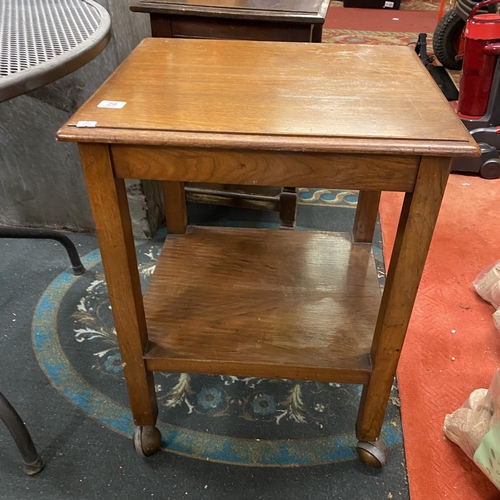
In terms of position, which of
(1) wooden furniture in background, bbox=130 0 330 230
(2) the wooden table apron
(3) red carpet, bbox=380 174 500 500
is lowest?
(3) red carpet, bbox=380 174 500 500

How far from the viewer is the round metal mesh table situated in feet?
1.82

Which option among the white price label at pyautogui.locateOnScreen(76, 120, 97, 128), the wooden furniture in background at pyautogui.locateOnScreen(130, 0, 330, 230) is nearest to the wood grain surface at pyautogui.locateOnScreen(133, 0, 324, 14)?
the wooden furniture in background at pyautogui.locateOnScreen(130, 0, 330, 230)

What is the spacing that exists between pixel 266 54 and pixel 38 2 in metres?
0.49

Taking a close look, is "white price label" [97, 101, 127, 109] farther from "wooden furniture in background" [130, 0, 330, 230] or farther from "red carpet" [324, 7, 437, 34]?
"red carpet" [324, 7, 437, 34]

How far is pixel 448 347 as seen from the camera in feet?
3.70

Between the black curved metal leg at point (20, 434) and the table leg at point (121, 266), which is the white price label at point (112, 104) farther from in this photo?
the black curved metal leg at point (20, 434)

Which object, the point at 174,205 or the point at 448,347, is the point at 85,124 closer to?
the point at 174,205

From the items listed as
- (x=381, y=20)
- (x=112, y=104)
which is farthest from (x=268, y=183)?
(x=381, y=20)

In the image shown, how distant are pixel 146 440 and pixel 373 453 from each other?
1.38 feet

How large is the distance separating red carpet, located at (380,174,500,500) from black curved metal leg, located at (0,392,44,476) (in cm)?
69

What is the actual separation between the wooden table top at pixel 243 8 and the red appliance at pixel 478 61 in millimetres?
880

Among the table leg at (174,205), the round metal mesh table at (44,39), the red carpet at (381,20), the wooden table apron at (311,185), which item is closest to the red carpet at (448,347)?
the wooden table apron at (311,185)

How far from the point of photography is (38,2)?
94cm

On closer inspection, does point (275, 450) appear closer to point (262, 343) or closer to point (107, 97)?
point (262, 343)
